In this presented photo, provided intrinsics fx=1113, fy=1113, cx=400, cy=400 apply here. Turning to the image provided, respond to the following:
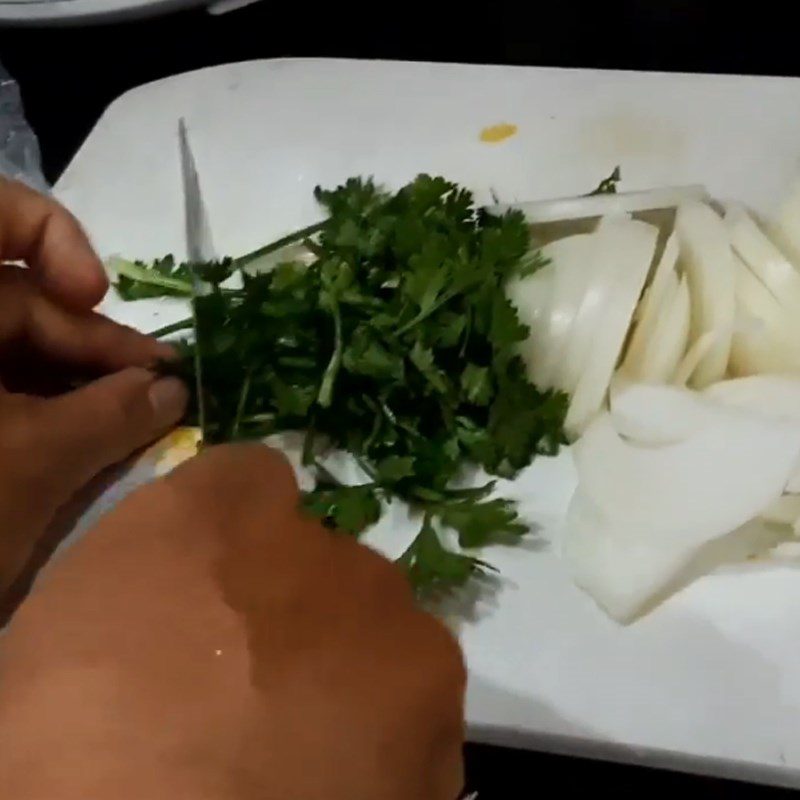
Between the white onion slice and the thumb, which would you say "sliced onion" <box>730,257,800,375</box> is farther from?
the thumb

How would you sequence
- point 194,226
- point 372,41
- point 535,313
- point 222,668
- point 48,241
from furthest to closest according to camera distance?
1. point 372,41
2. point 194,226
3. point 535,313
4. point 48,241
5. point 222,668

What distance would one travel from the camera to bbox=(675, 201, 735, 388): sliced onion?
90 cm

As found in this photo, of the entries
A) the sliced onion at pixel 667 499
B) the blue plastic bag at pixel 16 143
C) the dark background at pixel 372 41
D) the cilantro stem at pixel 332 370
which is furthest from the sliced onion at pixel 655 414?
the blue plastic bag at pixel 16 143

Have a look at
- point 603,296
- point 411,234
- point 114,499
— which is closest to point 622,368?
point 603,296

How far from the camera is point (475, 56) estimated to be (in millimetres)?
1315

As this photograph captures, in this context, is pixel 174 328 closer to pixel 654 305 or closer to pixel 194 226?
pixel 194 226

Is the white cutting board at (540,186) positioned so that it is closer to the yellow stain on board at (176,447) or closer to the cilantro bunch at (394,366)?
the cilantro bunch at (394,366)

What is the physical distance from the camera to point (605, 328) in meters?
0.91

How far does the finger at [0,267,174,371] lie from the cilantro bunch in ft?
0.14

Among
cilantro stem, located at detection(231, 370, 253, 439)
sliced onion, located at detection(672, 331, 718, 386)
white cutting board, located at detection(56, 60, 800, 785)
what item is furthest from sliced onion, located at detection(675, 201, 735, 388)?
cilantro stem, located at detection(231, 370, 253, 439)

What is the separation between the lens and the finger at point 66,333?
0.82 m

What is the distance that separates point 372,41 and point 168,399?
0.63 meters

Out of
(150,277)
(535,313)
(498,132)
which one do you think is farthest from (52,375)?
(498,132)

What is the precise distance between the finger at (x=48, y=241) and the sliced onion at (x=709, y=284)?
48cm
